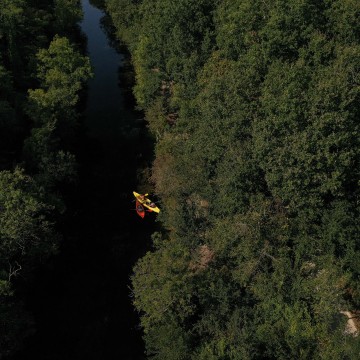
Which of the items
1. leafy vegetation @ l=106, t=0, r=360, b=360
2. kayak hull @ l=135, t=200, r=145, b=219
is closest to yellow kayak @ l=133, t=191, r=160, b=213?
kayak hull @ l=135, t=200, r=145, b=219

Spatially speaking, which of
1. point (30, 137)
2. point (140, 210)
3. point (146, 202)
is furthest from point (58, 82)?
point (140, 210)

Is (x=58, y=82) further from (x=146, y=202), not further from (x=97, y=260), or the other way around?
(x=97, y=260)

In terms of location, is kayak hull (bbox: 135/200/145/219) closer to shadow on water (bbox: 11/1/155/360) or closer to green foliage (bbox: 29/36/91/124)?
shadow on water (bbox: 11/1/155/360)

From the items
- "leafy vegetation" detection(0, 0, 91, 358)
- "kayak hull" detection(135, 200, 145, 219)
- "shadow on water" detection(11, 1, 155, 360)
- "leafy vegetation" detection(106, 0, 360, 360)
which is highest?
"leafy vegetation" detection(106, 0, 360, 360)

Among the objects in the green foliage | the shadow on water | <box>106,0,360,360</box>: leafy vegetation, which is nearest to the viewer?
<box>106,0,360,360</box>: leafy vegetation

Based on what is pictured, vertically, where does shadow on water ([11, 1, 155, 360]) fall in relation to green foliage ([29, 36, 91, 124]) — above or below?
below
